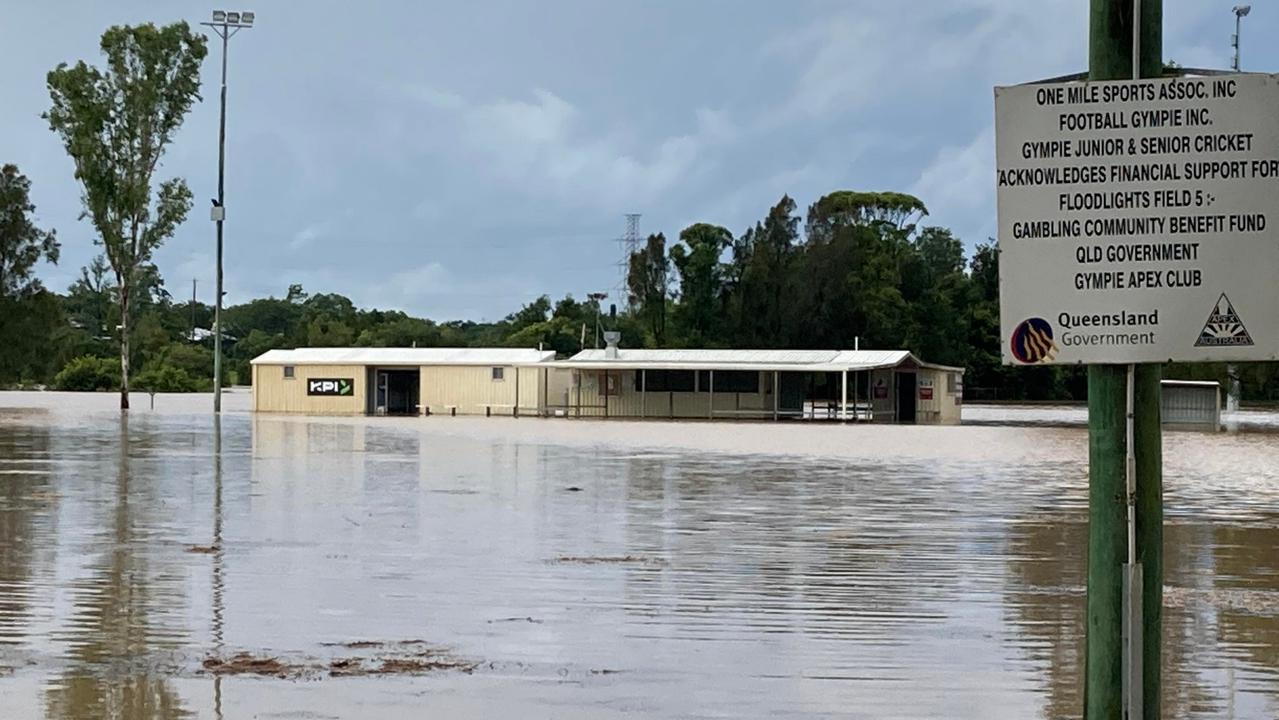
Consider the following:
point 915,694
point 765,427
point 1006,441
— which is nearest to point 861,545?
point 915,694

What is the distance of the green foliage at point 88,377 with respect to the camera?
10262 cm

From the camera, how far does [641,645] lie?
9.23 m

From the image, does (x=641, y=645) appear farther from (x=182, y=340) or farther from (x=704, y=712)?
(x=182, y=340)

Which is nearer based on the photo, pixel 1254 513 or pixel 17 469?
pixel 1254 513

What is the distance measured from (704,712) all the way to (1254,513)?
13.8 m

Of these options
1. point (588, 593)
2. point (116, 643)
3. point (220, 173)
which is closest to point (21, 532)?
point (588, 593)

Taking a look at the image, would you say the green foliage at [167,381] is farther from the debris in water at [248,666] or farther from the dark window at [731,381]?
the debris in water at [248,666]

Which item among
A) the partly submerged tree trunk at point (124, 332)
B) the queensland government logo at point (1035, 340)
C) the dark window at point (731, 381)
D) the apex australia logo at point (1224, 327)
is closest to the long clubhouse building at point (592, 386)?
the dark window at point (731, 381)

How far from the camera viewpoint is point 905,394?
65.4 m

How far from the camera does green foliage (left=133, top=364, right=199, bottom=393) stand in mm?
102062

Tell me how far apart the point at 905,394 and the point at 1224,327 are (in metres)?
61.2

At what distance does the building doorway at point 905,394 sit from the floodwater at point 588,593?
3931 centimetres

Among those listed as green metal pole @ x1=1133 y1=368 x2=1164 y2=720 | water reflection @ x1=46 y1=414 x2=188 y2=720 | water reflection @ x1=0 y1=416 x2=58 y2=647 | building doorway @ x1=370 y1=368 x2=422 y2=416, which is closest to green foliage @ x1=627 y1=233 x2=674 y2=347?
building doorway @ x1=370 y1=368 x2=422 y2=416

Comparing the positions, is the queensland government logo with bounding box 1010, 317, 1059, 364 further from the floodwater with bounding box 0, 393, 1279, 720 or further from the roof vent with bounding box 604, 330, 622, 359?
the roof vent with bounding box 604, 330, 622, 359
